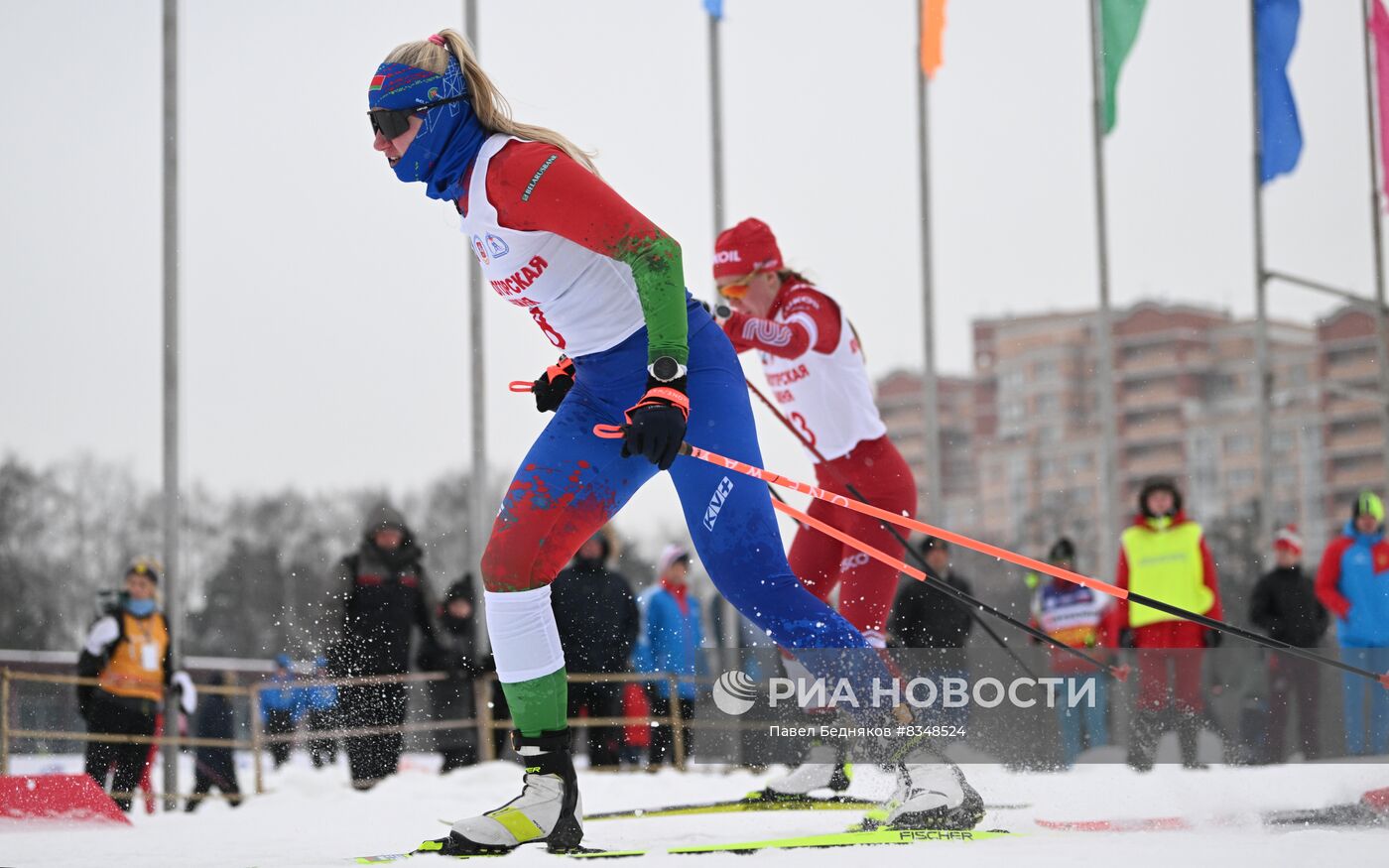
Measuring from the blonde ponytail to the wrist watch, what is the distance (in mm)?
548

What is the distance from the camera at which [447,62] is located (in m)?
3.75

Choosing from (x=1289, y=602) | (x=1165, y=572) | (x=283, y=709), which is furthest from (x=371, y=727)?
(x=1289, y=602)

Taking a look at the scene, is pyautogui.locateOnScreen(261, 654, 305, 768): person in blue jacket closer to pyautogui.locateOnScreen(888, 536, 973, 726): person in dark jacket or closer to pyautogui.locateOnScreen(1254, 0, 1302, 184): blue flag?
pyautogui.locateOnScreen(888, 536, 973, 726): person in dark jacket

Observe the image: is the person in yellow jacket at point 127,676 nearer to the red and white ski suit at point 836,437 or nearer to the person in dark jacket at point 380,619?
the person in dark jacket at point 380,619

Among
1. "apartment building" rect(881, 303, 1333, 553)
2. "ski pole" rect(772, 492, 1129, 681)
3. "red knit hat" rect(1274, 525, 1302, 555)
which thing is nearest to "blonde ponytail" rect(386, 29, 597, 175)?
"ski pole" rect(772, 492, 1129, 681)

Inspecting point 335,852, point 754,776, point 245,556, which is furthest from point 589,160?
point 245,556

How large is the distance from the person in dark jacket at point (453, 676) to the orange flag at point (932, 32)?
8677 millimetres

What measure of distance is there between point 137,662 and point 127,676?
0.10 metres

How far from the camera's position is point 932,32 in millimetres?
15422

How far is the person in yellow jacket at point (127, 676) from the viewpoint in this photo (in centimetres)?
754

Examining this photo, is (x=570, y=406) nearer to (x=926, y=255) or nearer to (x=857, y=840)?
(x=857, y=840)

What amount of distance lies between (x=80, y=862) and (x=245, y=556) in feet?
161

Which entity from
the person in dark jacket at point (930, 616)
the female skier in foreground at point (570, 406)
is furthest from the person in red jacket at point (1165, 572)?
the female skier in foreground at point (570, 406)

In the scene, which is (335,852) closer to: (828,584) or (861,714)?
(861,714)
